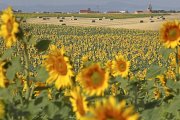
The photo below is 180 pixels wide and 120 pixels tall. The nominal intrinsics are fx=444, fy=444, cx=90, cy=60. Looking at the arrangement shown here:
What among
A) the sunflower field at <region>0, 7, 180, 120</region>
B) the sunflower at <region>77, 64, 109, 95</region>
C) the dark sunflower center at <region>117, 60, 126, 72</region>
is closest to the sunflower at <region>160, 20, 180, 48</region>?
the sunflower field at <region>0, 7, 180, 120</region>

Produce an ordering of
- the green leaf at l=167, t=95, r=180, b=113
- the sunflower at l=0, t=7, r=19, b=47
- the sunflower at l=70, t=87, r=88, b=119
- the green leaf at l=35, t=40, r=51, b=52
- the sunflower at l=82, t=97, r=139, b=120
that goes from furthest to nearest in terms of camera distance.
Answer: the green leaf at l=167, t=95, r=180, b=113
the green leaf at l=35, t=40, r=51, b=52
the sunflower at l=0, t=7, r=19, b=47
the sunflower at l=70, t=87, r=88, b=119
the sunflower at l=82, t=97, r=139, b=120

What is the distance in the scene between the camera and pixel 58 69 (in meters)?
3.37

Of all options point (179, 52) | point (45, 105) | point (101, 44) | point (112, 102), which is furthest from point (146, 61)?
point (112, 102)

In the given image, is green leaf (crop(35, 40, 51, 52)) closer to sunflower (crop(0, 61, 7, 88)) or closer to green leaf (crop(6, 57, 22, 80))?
green leaf (crop(6, 57, 22, 80))

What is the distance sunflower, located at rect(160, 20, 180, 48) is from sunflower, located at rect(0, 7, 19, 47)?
5.47ft

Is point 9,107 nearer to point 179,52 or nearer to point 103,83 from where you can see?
point 103,83

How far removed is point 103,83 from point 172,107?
0.99m

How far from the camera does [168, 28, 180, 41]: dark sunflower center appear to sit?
4289 mm

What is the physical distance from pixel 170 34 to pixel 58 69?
1.45 metres

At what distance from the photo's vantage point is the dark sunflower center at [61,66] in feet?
11.0

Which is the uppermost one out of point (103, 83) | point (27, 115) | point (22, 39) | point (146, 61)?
point (22, 39)

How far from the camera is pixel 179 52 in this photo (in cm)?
464

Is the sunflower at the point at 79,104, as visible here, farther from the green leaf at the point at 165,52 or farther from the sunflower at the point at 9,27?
the green leaf at the point at 165,52

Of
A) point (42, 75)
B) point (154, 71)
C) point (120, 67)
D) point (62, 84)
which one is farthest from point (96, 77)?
point (120, 67)
